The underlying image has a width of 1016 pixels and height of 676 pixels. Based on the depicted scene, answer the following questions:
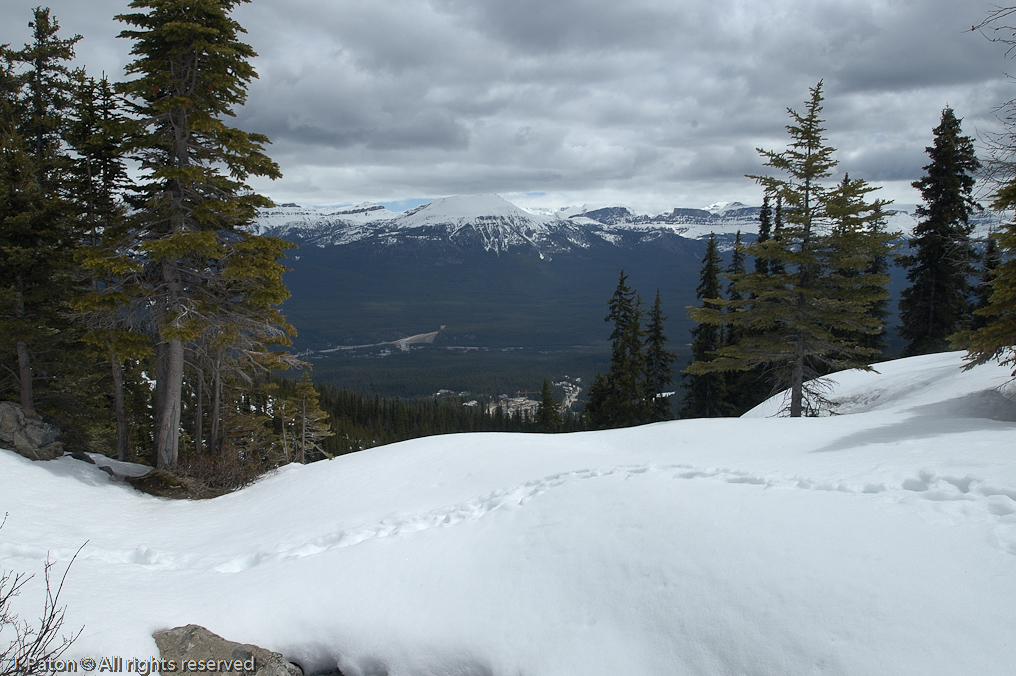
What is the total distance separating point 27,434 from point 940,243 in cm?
3425

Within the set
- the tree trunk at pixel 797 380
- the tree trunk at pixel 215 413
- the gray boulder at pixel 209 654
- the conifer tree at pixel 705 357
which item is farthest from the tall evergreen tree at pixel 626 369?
the gray boulder at pixel 209 654

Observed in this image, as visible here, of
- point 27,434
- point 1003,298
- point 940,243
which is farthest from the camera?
point 940,243

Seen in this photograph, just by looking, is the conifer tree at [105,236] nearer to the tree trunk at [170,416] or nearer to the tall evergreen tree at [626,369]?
the tree trunk at [170,416]

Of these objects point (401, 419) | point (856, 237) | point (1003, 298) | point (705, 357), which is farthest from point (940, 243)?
point (401, 419)

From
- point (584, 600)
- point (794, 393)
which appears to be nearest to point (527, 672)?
point (584, 600)

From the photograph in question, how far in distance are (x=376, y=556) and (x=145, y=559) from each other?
3.57 metres

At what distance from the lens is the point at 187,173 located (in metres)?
11.7

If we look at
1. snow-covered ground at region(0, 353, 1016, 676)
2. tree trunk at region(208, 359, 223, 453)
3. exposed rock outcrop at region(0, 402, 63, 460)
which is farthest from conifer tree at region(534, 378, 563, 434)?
exposed rock outcrop at region(0, 402, 63, 460)

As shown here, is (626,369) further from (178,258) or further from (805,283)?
(178,258)

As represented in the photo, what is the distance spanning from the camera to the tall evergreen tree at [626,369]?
106 ft

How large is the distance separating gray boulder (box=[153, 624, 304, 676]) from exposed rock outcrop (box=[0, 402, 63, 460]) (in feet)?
31.9

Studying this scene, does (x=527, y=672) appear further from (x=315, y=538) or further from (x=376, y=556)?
(x=315, y=538)

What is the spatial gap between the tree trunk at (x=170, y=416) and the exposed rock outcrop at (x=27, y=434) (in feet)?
6.47

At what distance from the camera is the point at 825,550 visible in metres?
5.03
